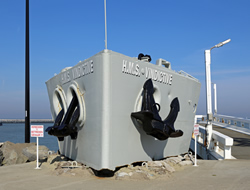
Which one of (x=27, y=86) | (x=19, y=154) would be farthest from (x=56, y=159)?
(x=27, y=86)

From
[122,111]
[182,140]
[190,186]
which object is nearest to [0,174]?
[122,111]

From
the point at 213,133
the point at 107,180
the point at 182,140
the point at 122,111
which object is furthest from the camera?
the point at 213,133

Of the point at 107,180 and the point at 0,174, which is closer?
the point at 107,180

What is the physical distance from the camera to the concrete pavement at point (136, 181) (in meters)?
6.64

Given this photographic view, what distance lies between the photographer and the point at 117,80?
762 cm

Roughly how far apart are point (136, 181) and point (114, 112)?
6.34 ft

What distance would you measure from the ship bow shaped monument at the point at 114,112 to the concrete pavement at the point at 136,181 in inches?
28.1

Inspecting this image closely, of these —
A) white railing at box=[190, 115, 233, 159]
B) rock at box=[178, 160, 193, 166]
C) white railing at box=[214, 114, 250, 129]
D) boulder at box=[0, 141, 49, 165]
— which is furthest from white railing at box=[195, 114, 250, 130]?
boulder at box=[0, 141, 49, 165]

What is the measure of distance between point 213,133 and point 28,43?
11.4 m

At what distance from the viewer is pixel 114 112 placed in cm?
752

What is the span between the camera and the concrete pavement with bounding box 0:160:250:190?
6.64m

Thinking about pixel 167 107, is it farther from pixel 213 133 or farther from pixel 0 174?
pixel 0 174

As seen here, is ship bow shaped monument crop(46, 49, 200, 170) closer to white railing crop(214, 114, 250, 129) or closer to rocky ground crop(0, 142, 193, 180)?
rocky ground crop(0, 142, 193, 180)

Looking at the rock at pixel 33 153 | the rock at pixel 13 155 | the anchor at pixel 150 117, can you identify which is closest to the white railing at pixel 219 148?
the anchor at pixel 150 117
